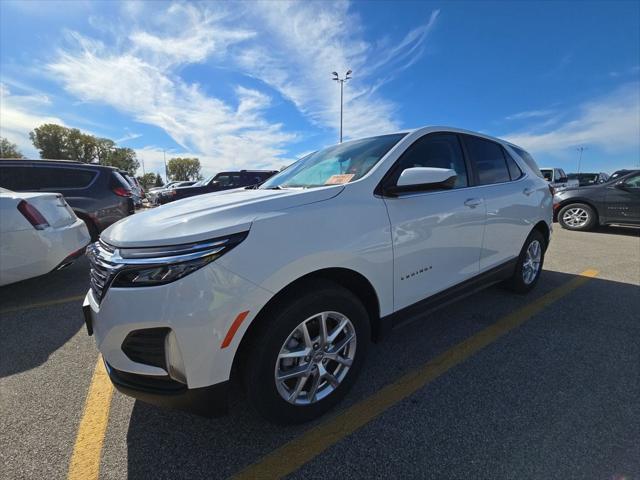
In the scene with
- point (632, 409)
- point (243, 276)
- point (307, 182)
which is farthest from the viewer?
point (307, 182)

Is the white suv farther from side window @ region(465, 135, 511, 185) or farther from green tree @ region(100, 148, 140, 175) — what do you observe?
green tree @ region(100, 148, 140, 175)

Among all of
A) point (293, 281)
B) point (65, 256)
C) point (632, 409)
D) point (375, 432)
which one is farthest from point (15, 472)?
point (632, 409)

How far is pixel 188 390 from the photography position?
147 cm

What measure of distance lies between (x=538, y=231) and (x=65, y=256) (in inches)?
211

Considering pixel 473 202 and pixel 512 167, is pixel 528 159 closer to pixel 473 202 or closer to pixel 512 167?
pixel 512 167

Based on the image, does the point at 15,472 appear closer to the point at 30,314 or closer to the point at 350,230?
the point at 350,230

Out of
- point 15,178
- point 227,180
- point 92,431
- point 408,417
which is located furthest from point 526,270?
point 227,180

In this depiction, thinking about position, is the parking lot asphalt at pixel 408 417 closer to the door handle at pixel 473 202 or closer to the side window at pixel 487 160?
the door handle at pixel 473 202

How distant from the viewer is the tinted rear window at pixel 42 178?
5316 mm

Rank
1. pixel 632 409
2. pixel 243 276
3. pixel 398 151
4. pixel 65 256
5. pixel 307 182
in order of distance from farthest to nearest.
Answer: pixel 65 256
pixel 307 182
pixel 398 151
pixel 632 409
pixel 243 276

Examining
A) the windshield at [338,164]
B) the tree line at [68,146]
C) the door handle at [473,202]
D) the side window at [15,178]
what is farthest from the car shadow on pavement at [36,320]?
the tree line at [68,146]

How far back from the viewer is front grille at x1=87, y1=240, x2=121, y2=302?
1.52m

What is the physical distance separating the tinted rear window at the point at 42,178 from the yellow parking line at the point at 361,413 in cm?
590

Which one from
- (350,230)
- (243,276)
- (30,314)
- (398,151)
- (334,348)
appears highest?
(398,151)
